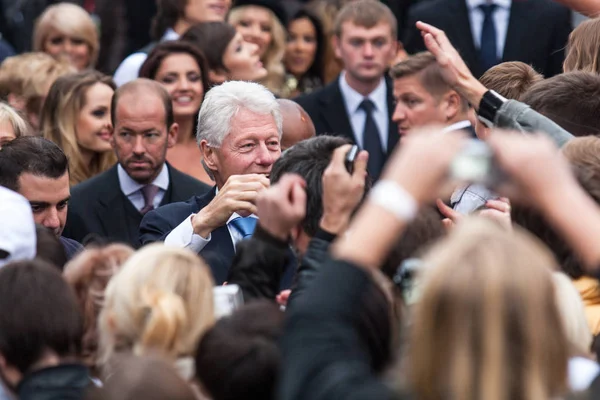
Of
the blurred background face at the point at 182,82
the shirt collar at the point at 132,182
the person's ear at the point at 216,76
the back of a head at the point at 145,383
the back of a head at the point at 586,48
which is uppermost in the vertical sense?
the back of a head at the point at 145,383

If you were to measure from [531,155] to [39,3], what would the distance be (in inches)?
379

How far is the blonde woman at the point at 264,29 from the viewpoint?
952 cm

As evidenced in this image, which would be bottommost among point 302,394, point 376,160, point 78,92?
point 376,160

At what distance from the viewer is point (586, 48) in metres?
5.21

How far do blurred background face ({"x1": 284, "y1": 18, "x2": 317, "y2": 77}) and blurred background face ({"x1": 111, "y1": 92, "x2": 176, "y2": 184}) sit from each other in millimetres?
3669

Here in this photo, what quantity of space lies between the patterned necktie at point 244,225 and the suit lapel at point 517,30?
10.2 feet

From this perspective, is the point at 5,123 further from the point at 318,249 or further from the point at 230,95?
the point at 318,249

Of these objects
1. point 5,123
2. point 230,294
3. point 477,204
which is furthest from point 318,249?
point 5,123

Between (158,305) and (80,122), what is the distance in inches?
176

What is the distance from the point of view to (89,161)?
7.37 metres

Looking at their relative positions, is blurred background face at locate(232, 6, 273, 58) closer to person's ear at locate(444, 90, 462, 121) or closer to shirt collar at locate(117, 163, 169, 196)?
person's ear at locate(444, 90, 462, 121)

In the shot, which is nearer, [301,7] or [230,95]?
[230,95]

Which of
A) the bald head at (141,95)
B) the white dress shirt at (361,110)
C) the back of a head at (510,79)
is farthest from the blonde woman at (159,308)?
the white dress shirt at (361,110)

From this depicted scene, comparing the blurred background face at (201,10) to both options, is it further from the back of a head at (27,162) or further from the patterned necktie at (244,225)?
the patterned necktie at (244,225)
